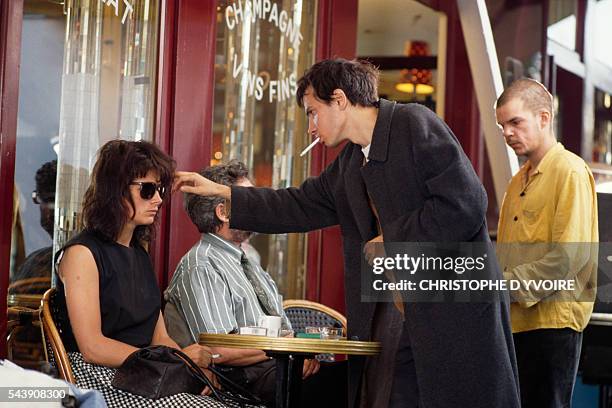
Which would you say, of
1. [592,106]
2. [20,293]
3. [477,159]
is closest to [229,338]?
[20,293]

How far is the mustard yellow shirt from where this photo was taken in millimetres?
3861

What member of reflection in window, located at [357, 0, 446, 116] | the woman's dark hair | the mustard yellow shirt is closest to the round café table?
the woman's dark hair

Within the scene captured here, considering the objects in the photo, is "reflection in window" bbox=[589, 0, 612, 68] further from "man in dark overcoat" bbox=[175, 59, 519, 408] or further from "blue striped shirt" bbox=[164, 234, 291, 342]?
"man in dark overcoat" bbox=[175, 59, 519, 408]

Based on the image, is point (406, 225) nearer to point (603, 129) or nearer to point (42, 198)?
point (42, 198)

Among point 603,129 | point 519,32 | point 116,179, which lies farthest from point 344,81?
point 603,129

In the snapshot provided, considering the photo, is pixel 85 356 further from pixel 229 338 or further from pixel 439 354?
pixel 439 354

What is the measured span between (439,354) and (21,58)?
1662 mm

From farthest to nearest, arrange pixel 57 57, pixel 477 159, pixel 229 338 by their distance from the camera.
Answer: pixel 477 159 < pixel 57 57 < pixel 229 338

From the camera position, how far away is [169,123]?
4.28m

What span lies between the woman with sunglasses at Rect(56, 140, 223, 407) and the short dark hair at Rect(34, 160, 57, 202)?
23 cm

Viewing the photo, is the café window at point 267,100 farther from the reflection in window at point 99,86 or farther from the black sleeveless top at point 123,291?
the black sleeveless top at point 123,291

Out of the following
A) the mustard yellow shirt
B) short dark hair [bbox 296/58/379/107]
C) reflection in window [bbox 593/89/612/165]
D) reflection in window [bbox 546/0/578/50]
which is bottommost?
the mustard yellow shirt

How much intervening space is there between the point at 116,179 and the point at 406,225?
3.22 feet

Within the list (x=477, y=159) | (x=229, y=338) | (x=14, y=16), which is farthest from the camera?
(x=477, y=159)
